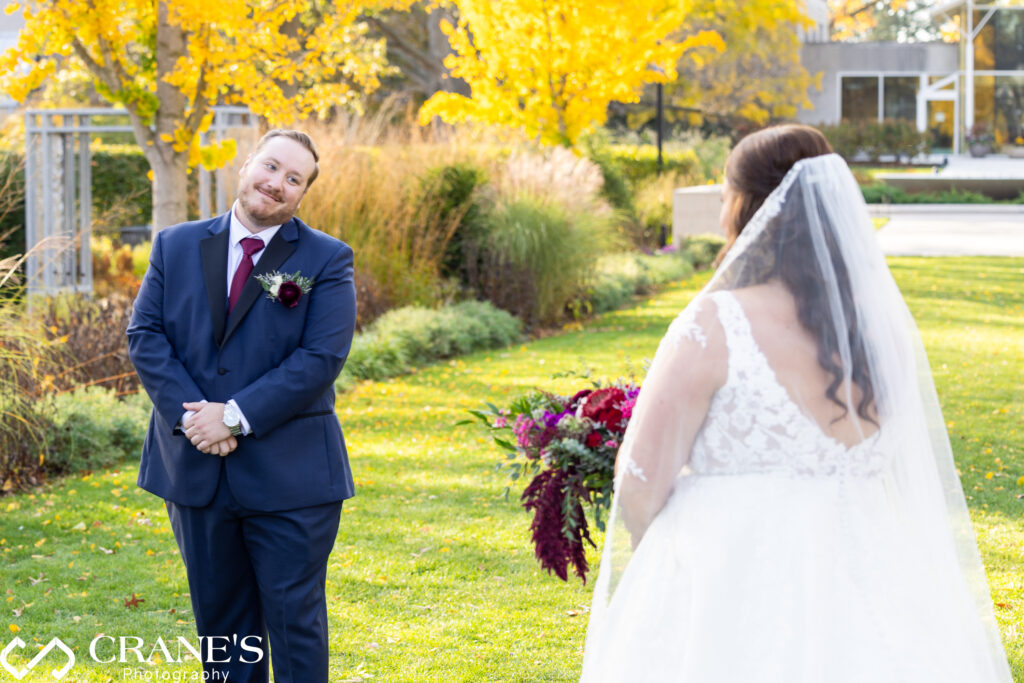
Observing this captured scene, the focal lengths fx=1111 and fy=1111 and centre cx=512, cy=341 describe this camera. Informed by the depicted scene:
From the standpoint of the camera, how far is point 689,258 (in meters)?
18.5

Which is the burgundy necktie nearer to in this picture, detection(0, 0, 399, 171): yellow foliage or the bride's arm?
the bride's arm

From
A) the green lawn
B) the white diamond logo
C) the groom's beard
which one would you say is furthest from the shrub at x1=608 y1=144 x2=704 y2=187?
the groom's beard

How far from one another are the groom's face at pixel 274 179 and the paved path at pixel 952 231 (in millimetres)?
16634

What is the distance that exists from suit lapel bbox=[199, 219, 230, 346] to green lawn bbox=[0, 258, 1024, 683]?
5.13 ft

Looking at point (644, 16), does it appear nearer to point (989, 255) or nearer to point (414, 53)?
point (989, 255)

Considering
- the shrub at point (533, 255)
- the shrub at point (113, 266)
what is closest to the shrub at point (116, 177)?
the shrub at point (113, 266)

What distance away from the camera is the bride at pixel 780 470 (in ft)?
7.80

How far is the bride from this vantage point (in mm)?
2379

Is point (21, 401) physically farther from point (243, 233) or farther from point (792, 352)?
point (792, 352)

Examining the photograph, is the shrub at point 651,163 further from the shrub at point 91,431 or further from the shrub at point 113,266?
the shrub at point 91,431

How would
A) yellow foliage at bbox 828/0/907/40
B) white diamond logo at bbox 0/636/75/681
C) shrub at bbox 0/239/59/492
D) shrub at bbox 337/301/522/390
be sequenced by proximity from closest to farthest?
white diamond logo at bbox 0/636/75/681 → shrub at bbox 0/239/59/492 → shrub at bbox 337/301/522/390 → yellow foliage at bbox 828/0/907/40

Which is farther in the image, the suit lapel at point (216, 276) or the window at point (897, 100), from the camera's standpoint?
the window at point (897, 100)

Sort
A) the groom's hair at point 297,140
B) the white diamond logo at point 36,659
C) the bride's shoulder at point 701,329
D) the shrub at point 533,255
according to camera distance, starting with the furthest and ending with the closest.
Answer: the shrub at point 533,255
the white diamond logo at point 36,659
the groom's hair at point 297,140
the bride's shoulder at point 701,329

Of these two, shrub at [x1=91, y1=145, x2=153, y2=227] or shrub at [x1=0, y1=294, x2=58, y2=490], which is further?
shrub at [x1=91, y1=145, x2=153, y2=227]
